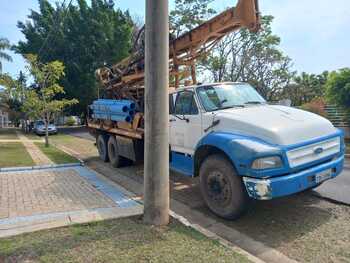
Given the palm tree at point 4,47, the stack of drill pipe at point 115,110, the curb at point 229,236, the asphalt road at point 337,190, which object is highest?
the palm tree at point 4,47

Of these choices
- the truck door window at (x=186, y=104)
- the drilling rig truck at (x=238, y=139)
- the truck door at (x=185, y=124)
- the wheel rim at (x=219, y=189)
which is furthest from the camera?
the truck door window at (x=186, y=104)

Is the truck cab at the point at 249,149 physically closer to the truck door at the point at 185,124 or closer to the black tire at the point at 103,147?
the truck door at the point at 185,124

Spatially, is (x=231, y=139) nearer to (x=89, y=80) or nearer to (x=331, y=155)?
(x=331, y=155)

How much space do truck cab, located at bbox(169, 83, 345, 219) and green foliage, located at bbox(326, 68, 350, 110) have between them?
1033 centimetres

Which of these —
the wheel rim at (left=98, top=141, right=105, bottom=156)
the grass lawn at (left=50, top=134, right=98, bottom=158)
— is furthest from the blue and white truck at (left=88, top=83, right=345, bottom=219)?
the grass lawn at (left=50, top=134, right=98, bottom=158)

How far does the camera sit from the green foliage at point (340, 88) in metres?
15.1

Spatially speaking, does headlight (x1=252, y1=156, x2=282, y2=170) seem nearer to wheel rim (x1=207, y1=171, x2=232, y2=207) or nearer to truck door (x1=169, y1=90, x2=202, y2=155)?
wheel rim (x1=207, y1=171, x2=232, y2=207)

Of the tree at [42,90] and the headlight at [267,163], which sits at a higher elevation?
the tree at [42,90]

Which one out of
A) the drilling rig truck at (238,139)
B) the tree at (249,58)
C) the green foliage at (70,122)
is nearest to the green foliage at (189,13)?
the tree at (249,58)

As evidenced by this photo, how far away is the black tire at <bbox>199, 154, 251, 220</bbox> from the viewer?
5.08m

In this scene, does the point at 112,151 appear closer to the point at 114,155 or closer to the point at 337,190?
the point at 114,155

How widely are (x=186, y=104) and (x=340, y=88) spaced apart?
446 inches

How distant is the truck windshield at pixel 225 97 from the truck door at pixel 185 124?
0.24 m

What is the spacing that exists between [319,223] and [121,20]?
116 ft
